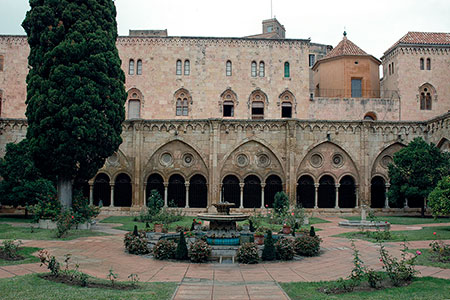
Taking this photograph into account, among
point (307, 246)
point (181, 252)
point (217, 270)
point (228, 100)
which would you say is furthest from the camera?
point (228, 100)

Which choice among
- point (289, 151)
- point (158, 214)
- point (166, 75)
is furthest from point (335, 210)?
point (166, 75)

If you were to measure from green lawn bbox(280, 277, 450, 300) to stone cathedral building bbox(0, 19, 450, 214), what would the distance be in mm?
18837

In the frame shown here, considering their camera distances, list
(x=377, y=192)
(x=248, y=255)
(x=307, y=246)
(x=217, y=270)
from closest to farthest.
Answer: (x=217, y=270), (x=248, y=255), (x=307, y=246), (x=377, y=192)

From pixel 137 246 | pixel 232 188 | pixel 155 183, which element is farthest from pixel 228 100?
pixel 137 246

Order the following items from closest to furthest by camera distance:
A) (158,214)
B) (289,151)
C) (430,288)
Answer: (430,288) → (158,214) → (289,151)

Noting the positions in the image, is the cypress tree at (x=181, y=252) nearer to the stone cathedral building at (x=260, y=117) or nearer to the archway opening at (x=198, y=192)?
the stone cathedral building at (x=260, y=117)

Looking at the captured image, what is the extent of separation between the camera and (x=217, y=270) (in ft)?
36.6

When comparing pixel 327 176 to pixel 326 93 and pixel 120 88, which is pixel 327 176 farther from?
pixel 120 88

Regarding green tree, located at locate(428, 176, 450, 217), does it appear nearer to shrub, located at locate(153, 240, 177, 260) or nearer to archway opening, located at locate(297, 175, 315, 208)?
shrub, located at locate(153, 240, 177, 260)

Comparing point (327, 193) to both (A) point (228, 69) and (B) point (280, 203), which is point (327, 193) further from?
(A) point (228, 69)

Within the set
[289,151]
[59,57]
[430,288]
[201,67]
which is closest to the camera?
[430,288]

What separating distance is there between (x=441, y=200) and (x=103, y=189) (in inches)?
834

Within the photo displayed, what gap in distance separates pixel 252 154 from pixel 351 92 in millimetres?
14497

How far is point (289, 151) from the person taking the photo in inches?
1125
